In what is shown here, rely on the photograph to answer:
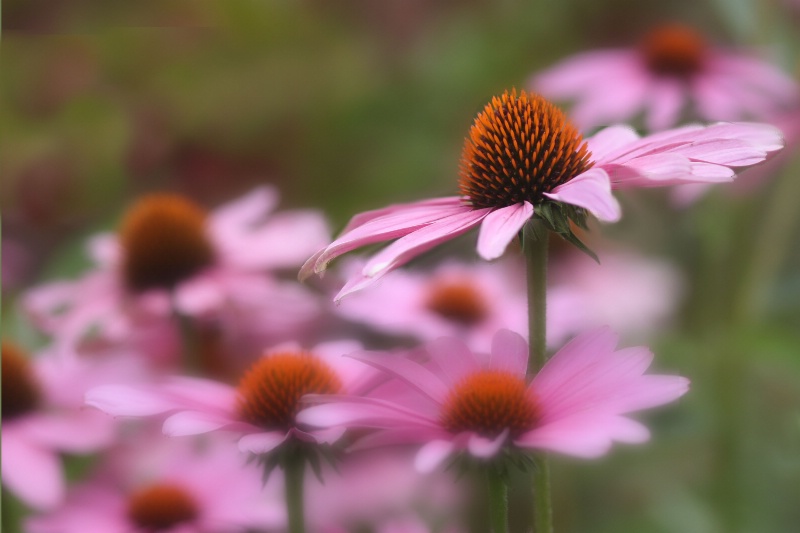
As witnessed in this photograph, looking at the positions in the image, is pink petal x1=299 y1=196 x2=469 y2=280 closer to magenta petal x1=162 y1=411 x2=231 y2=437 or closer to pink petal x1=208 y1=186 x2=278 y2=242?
magenta petal x1=162 y1=411 x2=231 y2=437

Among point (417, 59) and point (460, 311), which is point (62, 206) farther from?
point (417, 59)

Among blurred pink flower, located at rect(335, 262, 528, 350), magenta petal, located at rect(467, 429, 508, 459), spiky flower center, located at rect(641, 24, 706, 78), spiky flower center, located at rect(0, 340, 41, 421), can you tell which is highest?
spiky flower center, located at rect(641, 24, 706, 78)

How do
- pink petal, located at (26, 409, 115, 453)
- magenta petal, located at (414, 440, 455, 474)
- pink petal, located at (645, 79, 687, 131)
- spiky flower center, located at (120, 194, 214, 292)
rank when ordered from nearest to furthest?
magenta petal, located at (414, 440, 455, 474)
pink petal, located at (26, 409, 115, 453)
spiky flower center, located at (120, 194, 214, 292)
pink petal, located at (645, 79, 687, 131)

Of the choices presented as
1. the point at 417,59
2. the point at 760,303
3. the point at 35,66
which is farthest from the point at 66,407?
the point at 417,59

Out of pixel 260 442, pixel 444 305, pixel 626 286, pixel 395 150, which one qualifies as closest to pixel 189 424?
pixel 260 442

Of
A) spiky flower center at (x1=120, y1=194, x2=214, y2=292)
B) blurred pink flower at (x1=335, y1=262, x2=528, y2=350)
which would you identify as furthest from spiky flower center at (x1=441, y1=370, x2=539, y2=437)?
spiky flower center at (x1=120, y1=194, x2=214, y2=292)

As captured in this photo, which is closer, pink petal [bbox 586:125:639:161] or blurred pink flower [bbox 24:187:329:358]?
pink petal [bbox 586:125:639:161]

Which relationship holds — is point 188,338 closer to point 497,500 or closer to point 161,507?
point 161,507
